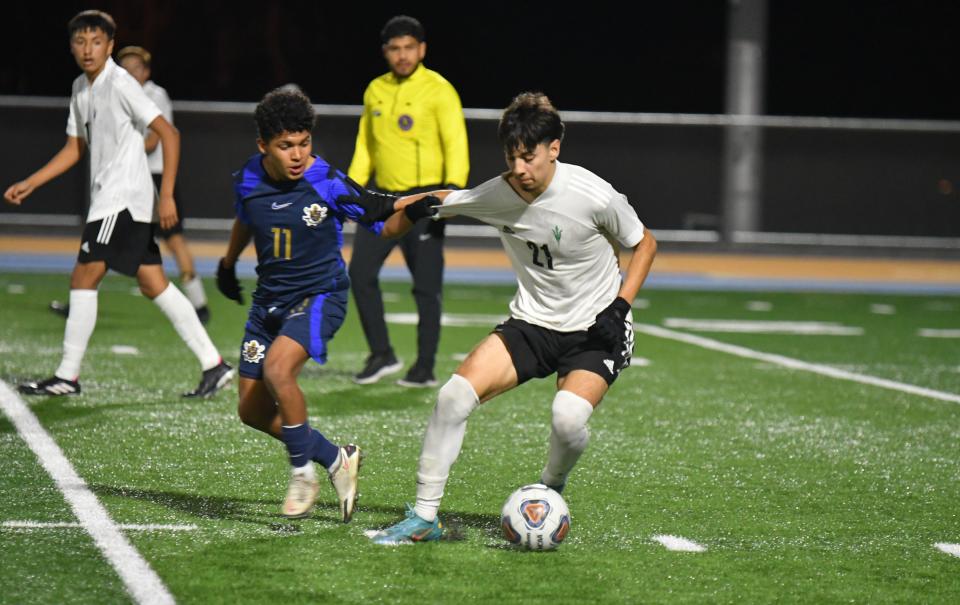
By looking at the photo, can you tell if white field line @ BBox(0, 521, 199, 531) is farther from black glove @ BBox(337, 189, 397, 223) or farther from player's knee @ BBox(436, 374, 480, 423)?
black glove @ BBox(337, 189, 397, 223)

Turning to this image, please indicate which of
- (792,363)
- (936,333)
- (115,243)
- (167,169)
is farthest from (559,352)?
(936,333)

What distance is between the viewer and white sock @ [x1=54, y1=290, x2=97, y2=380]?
26.8 feet

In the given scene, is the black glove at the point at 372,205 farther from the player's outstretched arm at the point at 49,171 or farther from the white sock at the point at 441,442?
the player's outstretched arm at the point at 49,171

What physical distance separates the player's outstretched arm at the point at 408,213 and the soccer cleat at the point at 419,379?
3.48 metres

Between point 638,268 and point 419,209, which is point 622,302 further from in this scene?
point 419,209

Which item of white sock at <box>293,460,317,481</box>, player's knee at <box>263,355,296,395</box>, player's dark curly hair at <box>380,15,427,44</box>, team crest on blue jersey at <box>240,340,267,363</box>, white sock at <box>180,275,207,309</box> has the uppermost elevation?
player's dark curly hair at <box>380,15,427,44</box>

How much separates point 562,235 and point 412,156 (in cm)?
361

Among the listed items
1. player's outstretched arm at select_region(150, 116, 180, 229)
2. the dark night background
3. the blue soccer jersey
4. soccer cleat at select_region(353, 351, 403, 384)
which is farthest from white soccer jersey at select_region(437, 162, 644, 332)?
the dark night background

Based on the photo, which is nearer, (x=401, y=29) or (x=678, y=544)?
(x=678, y=544)

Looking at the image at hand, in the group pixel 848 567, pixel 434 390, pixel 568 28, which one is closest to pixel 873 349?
pixel 434 390

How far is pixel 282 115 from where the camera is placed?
5477mm

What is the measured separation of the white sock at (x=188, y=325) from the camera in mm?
8359

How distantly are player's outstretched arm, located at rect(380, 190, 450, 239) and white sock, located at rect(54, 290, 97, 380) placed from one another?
9.89 ft

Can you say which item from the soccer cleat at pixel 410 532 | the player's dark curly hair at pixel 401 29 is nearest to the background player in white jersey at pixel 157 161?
the player's dark curly hair at pixel 401 29
